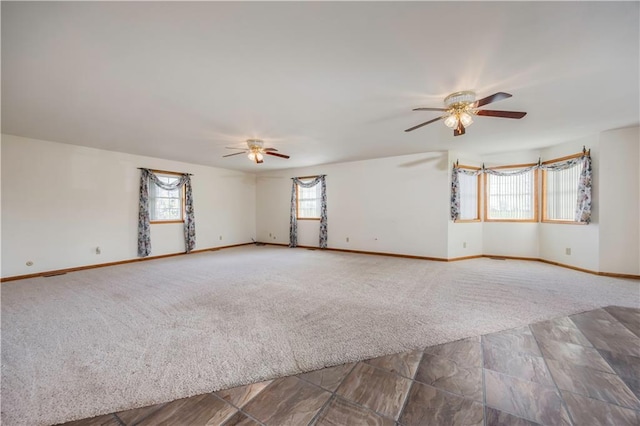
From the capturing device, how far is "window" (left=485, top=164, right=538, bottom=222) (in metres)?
5.71

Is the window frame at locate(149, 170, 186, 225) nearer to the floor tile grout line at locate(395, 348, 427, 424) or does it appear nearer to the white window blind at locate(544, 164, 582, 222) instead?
the floor tile grout line at locate(395, 348, 427, 424)

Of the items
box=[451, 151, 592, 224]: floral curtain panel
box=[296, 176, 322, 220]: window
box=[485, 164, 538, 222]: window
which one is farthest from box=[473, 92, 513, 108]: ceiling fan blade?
box=[296, 176, 322, 220]: window

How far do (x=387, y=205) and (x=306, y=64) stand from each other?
A: 4.67m

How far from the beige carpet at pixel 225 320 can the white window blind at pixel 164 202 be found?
173 cm

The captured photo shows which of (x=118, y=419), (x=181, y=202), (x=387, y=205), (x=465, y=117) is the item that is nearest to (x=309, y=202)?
(x=387, y=205)

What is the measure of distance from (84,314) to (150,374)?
177cm

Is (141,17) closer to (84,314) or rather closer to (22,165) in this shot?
(84,314)

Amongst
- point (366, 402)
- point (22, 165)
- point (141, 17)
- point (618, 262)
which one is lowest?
point (366, 402)

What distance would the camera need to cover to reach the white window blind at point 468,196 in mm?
5918

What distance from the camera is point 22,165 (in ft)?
14.6

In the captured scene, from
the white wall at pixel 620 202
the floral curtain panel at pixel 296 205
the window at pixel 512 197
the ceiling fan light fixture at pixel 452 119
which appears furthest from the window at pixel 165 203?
the white wall at pixel 620 202

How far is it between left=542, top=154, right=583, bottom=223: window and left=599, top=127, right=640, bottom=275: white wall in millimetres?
451

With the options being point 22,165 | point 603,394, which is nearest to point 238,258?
point 22,165

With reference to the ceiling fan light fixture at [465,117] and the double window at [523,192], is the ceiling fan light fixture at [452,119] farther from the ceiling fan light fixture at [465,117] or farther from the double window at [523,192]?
the double window at [523,192]
